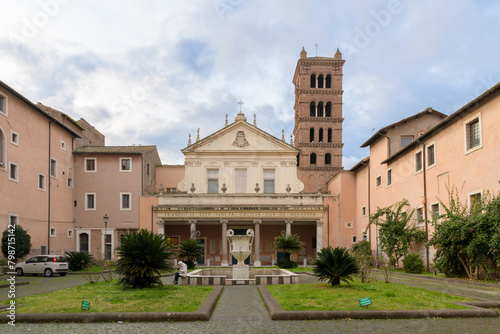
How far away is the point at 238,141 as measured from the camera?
147 ft

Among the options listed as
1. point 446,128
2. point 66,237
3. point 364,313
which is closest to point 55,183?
point 66,237

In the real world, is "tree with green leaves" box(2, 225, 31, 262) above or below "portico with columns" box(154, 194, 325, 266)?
below

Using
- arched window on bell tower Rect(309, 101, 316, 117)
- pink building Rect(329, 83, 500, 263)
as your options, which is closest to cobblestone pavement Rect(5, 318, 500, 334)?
pink building Rect(329, 83, 500, 263)

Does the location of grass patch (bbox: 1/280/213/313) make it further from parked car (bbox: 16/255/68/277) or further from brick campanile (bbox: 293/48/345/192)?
brick campanile (bbox: 293/48/345/192)

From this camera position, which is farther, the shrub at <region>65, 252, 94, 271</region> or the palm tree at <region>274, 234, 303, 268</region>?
the palm tree at <region>274, 234, 303, 268</region>

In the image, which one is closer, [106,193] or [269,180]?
[106,193]

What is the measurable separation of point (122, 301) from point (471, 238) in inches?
542

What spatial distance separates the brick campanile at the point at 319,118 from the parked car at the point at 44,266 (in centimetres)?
3694

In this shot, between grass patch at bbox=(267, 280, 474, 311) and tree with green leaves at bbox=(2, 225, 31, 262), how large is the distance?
63.3 ft

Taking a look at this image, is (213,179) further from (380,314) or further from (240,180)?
(380,314)

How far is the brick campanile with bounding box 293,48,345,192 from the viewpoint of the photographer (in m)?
60.4

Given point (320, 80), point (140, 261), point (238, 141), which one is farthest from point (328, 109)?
point (140, 261)

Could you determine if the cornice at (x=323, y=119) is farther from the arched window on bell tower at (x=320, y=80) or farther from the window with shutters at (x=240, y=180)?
the window with shutters at (x=240, y=180)

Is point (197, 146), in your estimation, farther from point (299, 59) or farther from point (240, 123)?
point (299, 59)
